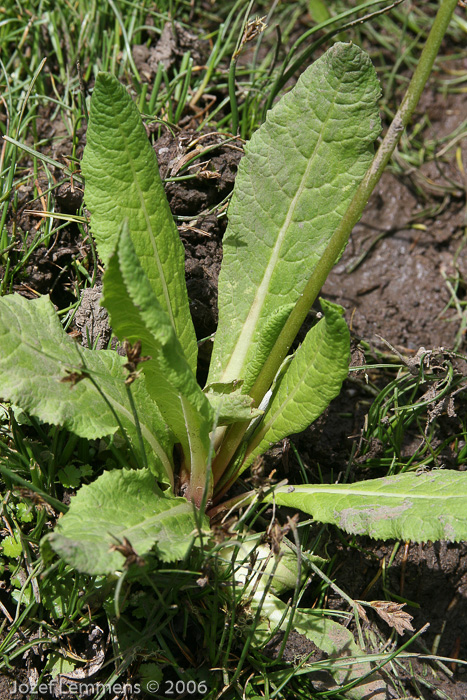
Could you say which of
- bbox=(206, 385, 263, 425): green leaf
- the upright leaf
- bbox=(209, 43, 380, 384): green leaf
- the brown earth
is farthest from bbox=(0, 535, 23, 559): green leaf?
bbox=(209, 43, 380, 384): green leaf

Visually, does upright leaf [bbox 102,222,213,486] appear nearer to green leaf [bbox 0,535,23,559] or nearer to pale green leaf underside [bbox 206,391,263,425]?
pale green leaf underside [bbox 206,391,263,425]

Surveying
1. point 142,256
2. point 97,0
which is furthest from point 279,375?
point 97,0

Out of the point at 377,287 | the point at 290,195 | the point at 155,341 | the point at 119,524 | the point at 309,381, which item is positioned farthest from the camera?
the point at 377,287

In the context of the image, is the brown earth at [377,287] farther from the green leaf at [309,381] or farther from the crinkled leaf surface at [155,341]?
the crinkled leaf surface at [155,341]

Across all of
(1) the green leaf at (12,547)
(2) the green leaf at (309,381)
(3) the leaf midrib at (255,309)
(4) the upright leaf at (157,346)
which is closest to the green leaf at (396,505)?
(2) the green leaf at (309,381)

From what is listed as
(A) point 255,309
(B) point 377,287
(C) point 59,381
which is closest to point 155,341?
(C) point 59,381

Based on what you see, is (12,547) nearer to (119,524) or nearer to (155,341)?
(119,524)
